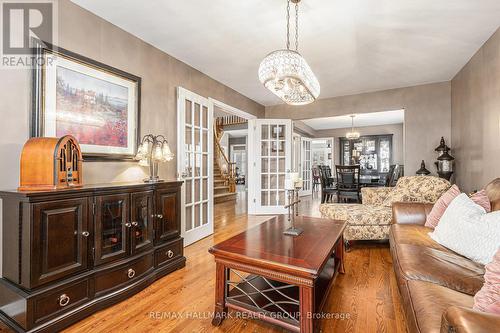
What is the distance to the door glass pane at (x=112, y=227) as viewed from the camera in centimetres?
192

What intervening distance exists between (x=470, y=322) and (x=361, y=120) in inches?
307

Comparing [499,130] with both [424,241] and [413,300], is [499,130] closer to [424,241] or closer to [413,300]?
[424,241]

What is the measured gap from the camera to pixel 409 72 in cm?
378

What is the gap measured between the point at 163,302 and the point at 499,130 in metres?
3.70

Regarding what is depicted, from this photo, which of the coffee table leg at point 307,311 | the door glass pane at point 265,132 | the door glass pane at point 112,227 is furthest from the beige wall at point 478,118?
the door glass pane at point 112,227

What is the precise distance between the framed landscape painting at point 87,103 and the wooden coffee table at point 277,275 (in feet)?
5.23

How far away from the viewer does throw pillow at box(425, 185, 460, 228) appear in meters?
2.24

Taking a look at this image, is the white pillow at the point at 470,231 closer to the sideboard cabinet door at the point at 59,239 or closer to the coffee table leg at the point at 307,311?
the coffee table leg at the point at 307,311

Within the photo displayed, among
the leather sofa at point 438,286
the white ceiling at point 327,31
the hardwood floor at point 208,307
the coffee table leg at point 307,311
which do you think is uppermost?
the white ceiling at point 327,31

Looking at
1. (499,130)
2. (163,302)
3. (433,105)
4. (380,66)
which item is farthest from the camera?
(433,105)

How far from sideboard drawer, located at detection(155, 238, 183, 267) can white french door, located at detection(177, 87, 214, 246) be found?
0.61 metres

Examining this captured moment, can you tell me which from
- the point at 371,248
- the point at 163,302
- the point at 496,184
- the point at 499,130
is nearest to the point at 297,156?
the point at 371,248

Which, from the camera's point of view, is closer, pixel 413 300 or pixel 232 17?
pixel 413 300

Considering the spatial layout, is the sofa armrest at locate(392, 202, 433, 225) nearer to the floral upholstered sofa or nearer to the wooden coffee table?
the floral upholstered sofa
